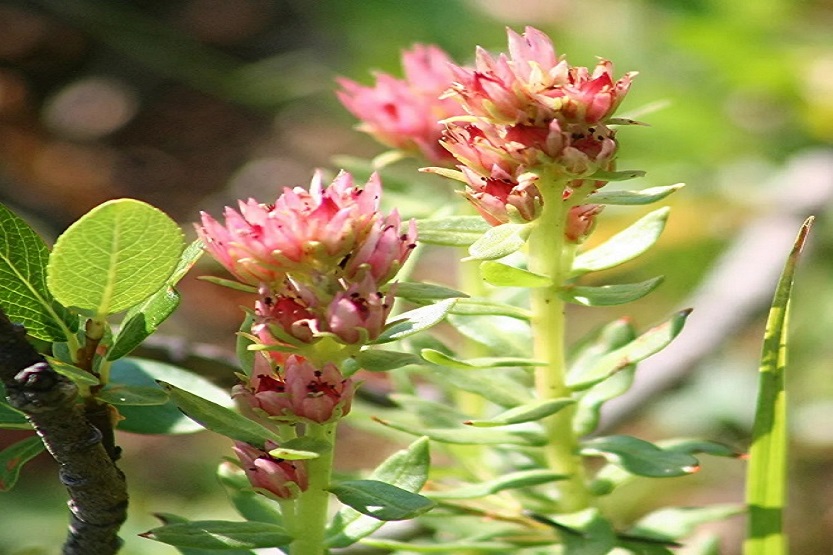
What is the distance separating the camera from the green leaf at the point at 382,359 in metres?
0.63

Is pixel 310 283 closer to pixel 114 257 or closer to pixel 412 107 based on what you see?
pixel 114 257

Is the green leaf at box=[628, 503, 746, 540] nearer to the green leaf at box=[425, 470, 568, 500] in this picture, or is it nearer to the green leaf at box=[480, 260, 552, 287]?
the green leaf at box=[425, 470, 568, 500]

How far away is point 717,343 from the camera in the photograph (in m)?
1.66

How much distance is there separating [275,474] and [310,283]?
0.12 meters

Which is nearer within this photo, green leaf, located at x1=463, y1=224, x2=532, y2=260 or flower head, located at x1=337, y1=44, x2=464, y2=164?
green leaf, located at x1=463, y1=224, x2=532, y2=260

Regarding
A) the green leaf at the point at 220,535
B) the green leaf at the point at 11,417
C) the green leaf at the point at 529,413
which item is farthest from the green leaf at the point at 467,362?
the green leaf at the point at 11,417

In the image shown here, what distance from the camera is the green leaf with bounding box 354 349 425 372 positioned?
25.0 inches

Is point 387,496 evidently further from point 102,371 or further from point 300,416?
point 102,371

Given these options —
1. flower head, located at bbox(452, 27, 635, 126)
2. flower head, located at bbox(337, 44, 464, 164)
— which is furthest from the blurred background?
flower head, located at bbox(452, 27, 635, 126)

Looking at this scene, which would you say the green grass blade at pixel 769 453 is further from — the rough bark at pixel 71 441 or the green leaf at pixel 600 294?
the rough bark at pixel 71 441

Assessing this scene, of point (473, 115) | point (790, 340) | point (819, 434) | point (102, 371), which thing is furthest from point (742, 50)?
point (102, 371)

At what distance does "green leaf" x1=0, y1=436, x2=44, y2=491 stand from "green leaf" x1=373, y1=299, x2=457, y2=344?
0.26 m

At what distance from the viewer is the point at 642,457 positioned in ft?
2.62

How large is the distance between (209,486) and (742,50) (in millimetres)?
1508
